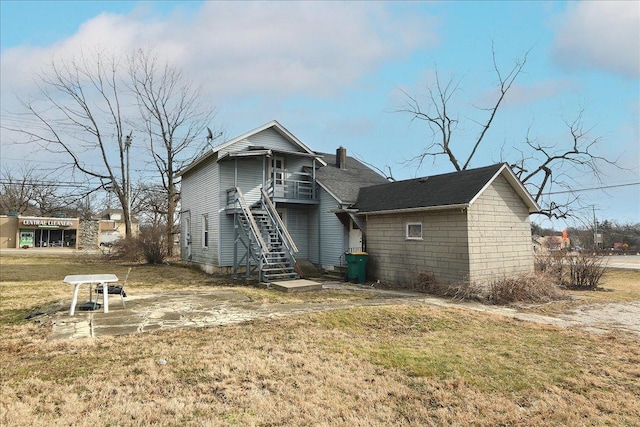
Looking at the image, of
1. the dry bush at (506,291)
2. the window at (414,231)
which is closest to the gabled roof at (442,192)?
the window at (414,231)

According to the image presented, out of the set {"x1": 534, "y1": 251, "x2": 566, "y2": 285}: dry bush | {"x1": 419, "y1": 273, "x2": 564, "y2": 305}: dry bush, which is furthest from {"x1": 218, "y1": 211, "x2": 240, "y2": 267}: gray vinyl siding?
{"x1": 534, "y1": 251, "x2": 566, "y2": 285}: dry bush

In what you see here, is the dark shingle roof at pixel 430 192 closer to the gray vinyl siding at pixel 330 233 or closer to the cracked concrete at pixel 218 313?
the gray vinyl siding at pixel 330 233

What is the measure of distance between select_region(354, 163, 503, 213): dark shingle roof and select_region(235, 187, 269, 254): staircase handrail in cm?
438

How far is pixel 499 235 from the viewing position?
42.1ft

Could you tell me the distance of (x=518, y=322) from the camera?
8148mm

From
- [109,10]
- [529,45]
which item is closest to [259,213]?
[109,10]

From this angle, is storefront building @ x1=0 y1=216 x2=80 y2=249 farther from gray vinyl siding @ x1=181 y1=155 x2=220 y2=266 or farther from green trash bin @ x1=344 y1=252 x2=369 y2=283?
green trash bin @ x1=344 y1=252 x2=369 y2=283

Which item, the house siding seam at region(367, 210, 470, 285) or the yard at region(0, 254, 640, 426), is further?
the house siding seam at region(367, 210, 470, 285)

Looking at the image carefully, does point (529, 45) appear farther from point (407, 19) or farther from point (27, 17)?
point (27, 17)

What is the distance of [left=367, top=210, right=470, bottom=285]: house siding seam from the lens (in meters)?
12.0

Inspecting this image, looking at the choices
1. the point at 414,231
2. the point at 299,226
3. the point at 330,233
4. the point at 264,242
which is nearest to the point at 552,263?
the point at 414,231

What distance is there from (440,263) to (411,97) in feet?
67.5

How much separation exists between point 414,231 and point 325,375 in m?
9.60

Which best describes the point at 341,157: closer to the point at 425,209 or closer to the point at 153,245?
the point at 425,209
